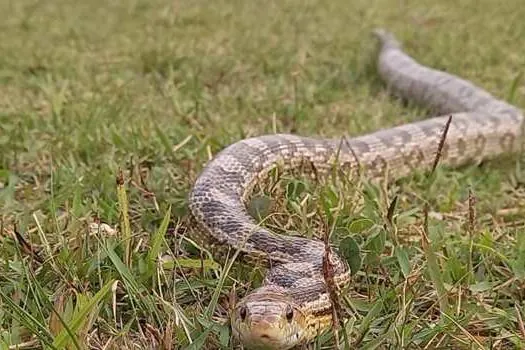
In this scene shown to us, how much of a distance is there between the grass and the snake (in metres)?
0.09

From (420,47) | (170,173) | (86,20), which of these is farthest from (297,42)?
(170,173)

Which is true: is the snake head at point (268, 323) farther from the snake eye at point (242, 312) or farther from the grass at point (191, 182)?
the grass at point (191, 182)

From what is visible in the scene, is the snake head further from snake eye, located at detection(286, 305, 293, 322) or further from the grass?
the grass

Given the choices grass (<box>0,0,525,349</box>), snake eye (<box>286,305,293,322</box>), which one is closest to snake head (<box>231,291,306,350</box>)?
snake eye (<box>286,305,293,322</box>)

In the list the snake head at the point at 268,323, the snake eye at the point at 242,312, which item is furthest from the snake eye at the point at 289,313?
the snake eye at the point at 242,312

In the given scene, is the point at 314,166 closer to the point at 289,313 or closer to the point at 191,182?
the point at 191,182

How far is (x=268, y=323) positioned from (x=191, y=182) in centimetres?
159

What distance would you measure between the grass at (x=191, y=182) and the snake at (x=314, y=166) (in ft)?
0.31

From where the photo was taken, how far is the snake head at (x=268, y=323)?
6.68 ft

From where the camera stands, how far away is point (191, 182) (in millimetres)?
3551

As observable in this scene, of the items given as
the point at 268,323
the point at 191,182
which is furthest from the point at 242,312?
the point at 191,182

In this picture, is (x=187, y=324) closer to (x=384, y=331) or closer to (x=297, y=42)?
(x=384, y=331)

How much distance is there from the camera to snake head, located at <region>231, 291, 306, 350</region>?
204 centimetres

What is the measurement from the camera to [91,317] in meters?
2.22
